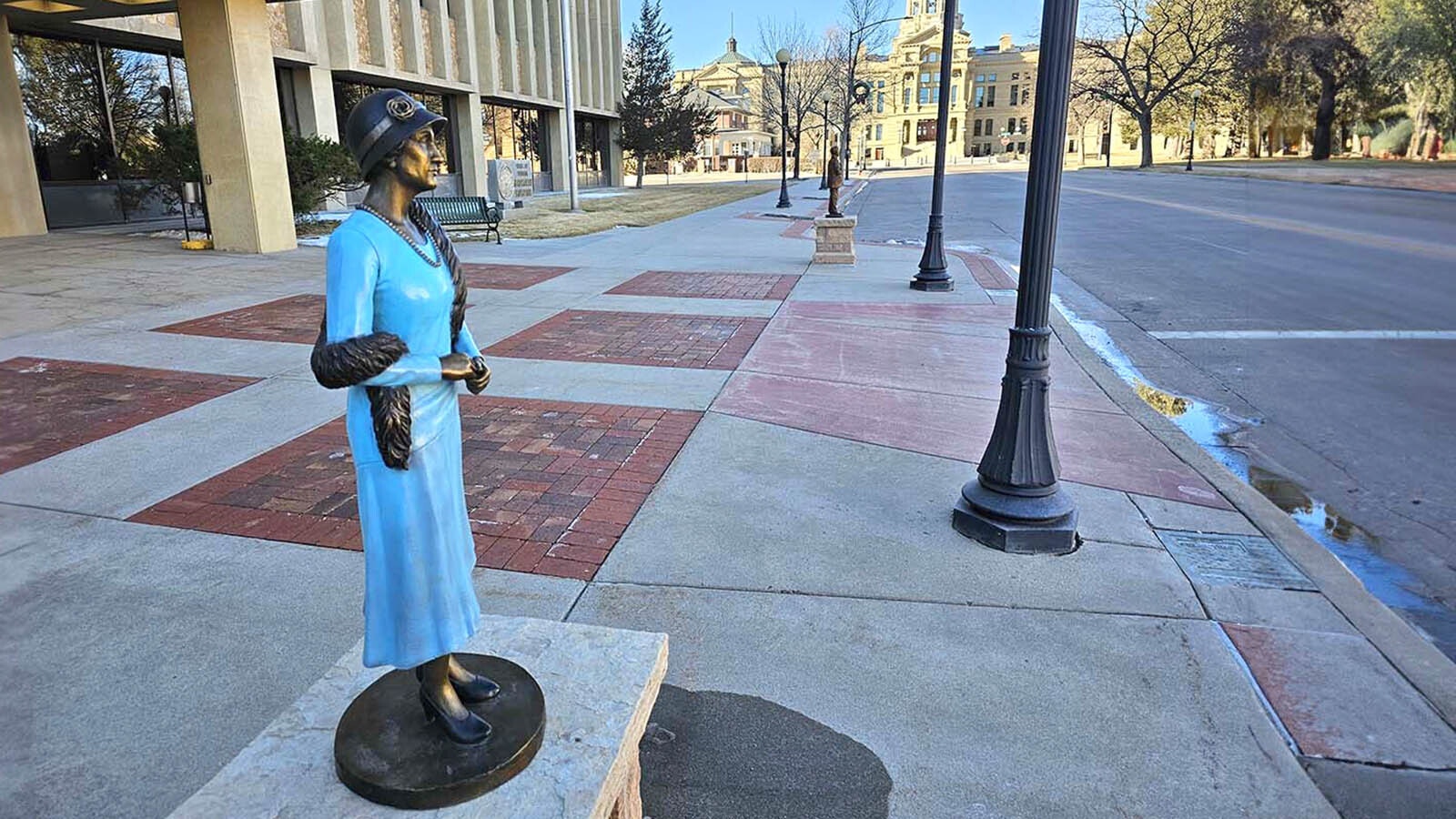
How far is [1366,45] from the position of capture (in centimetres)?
4981

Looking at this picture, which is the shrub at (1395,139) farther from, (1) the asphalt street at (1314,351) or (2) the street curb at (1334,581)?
(2) the street curb at (1334,581)

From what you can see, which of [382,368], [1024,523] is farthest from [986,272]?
[382,368]

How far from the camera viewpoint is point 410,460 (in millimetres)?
1817

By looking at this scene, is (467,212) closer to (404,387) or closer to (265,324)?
(265,324)

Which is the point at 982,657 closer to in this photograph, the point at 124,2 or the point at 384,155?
the point at 384,155

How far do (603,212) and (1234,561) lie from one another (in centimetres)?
2374

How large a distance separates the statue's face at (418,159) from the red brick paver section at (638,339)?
5.65m

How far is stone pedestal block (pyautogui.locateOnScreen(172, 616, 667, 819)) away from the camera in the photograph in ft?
6.03

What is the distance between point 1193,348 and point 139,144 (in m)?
20.0

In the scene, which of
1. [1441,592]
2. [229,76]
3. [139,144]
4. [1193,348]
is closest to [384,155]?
[1441,592]

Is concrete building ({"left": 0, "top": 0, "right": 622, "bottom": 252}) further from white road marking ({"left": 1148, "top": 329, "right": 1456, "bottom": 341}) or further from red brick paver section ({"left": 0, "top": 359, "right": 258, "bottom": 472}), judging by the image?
white road marking ({"left": 1148, "top": 329, "right": 1456, "bottom": 341})

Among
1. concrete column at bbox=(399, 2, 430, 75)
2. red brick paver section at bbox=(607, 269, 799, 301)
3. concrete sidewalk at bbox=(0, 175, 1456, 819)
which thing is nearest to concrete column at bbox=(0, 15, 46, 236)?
concrete column at bbox=(399, 2, 430, 75)

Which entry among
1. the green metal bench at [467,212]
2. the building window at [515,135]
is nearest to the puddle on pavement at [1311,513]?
the green metal bench at [467,212]

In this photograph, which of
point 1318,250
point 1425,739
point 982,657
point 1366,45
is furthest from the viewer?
point 1366,45
